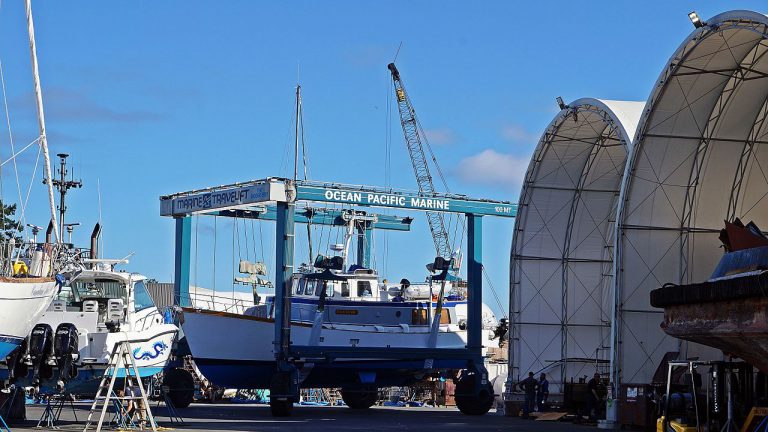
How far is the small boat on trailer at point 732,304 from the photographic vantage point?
1938 cm

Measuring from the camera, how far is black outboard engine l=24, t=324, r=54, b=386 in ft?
82.7

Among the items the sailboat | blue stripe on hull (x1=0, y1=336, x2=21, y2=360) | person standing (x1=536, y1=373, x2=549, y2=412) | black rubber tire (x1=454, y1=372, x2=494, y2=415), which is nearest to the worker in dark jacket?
person standing (x1=536, y1=373, x2=549, y2=412)

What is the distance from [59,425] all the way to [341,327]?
44.1ft

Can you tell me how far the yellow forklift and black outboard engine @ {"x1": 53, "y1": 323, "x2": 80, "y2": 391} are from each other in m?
12.6

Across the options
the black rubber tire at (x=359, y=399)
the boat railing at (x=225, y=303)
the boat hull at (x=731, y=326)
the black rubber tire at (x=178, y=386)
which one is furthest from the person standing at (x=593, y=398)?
the black rubber tire at (x=178, y=386)

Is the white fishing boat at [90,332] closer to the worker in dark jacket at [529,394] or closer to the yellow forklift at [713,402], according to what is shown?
the worker in dark jacket at [529,394]

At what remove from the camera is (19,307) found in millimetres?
24203

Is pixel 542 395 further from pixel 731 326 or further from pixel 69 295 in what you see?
pixel 731 326

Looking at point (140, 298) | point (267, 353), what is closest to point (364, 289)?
point (267, 353)

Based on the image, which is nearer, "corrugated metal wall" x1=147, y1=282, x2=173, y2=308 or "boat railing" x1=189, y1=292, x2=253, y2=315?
"boat railing" x1=189, y1=292, x2=253, y2=315

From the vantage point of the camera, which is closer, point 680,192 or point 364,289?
point 680,192

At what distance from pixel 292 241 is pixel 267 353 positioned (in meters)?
4.22

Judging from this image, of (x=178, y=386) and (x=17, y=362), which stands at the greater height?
(x=17, y=362)

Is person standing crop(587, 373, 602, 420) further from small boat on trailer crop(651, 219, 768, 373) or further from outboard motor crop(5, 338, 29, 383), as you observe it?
outboard motor crop(5, 338, 29, 383)
